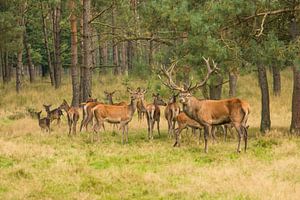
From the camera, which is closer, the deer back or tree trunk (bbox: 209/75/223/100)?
the deer back

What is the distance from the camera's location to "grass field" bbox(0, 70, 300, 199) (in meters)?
9.68

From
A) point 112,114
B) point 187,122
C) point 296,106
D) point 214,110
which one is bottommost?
point 187,122

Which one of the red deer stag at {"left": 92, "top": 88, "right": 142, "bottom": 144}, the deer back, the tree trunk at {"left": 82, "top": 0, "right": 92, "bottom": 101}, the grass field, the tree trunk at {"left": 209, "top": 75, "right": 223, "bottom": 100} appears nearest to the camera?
the grass field

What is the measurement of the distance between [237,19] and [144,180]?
7199mm

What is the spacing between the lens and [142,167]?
11969 millimetres

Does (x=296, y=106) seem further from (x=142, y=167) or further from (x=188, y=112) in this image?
(x=142, y=167)

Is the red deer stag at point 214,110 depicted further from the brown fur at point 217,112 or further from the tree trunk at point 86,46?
the tree trunk at point 86,46

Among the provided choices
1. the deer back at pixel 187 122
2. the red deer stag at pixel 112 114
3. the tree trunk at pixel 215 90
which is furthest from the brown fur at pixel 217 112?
the tree trunk at pixel 215 90

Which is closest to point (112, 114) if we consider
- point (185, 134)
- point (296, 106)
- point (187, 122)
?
point (187, 122)

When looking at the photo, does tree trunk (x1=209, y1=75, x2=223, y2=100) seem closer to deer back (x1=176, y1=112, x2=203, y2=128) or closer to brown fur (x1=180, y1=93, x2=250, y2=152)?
deer back (x1=176, y1=112, x2=203, y2=128)

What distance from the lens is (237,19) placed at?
15.9 meters

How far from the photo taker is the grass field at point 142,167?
381 inches

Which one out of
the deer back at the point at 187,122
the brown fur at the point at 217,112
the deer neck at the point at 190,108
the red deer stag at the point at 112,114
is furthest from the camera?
the red deer stag at the point at 112,114

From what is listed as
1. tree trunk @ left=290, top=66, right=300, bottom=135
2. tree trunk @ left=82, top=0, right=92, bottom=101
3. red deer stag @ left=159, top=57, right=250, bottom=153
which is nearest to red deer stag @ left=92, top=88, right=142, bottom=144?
red deer stag @ left=159, top=57, right=250, bottom=153
